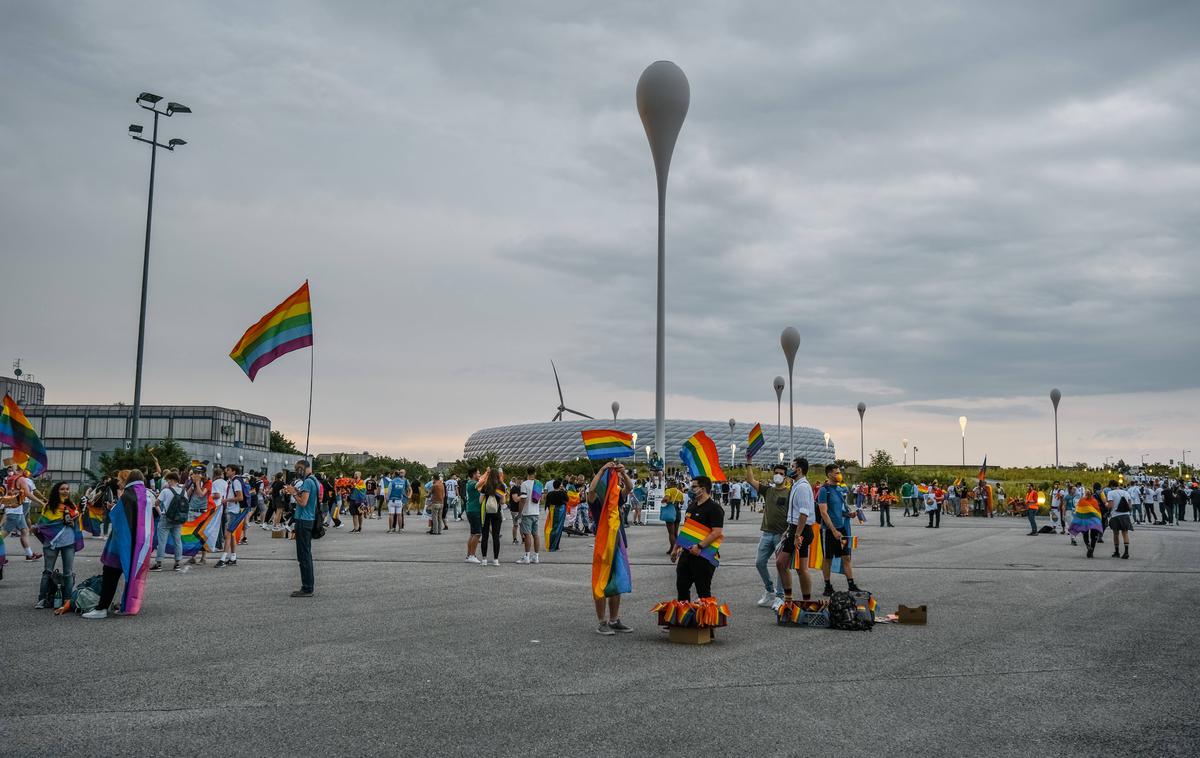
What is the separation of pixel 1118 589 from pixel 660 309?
26546 mm

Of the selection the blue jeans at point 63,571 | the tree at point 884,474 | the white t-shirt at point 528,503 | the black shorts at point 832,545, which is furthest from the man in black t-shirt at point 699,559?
the tree at point 884,474

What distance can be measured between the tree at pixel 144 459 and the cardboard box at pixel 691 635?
22.7 metres

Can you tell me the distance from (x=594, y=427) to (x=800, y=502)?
470 ft

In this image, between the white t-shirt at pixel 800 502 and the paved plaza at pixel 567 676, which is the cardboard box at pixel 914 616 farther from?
the white t-shirt at pixel 800 502

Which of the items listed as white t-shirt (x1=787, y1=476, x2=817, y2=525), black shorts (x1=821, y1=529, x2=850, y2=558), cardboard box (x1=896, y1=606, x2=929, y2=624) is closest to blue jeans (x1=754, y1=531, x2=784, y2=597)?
white t-shirt (x1=787, y1=476, x2=817, y2=525)

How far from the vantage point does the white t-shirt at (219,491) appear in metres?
17.1

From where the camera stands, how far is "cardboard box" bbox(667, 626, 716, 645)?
29.8 feet

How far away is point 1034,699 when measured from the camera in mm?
6902

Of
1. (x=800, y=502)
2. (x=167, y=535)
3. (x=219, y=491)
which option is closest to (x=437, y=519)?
(x=219, y=491)

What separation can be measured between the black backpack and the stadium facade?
405 feet

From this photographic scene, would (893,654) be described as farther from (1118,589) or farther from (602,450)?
(1118,589)

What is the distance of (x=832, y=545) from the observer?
40.9ft

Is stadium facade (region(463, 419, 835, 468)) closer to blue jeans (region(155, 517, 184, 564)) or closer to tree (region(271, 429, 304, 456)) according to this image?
tree (region(271, 429, 304, 456))

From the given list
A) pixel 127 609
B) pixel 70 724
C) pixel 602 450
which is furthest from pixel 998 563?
pixel 70 724
